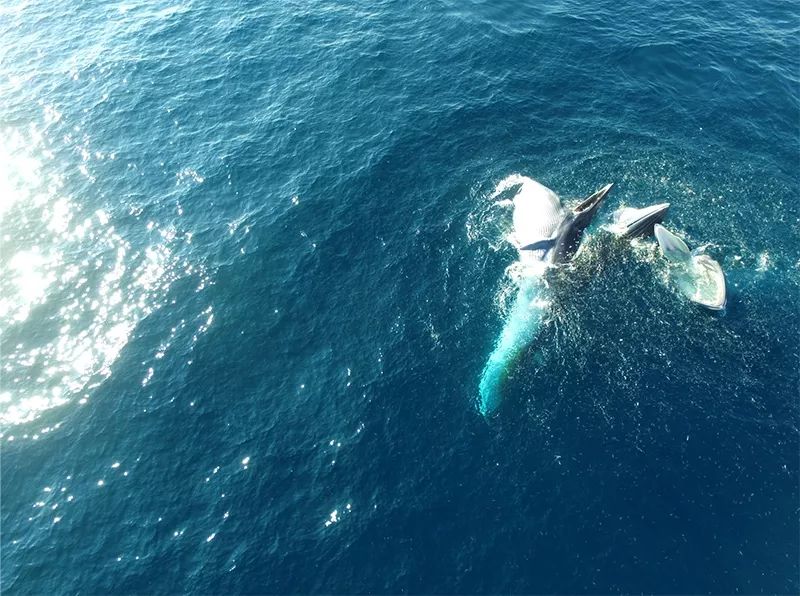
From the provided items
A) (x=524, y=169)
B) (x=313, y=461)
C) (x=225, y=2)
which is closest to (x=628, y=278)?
(x=524, y=169)

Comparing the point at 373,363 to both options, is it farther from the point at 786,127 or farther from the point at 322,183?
the point at 786,127

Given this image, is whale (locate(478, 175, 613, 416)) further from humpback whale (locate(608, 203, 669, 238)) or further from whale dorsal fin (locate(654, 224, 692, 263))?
whale dorsal fin (locate(654, 224, 692, 263))

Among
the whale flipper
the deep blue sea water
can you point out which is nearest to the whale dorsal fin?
the deep blue sea water

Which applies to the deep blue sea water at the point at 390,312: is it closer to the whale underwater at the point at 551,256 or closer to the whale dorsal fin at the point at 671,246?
the whale underwater at the point at 551,256

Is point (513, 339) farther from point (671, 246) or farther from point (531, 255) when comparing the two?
point (671, 246)

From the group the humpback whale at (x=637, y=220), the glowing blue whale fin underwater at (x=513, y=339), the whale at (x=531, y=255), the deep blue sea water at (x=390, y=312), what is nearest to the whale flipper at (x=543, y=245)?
the whale at (x=531, y=255)

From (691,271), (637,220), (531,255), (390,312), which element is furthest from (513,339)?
(691,271)
